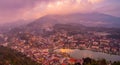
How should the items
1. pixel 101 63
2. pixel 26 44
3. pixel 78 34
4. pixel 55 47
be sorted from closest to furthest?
pixel 101 63 → pixel 55 47 → pixel 26 44 → pixel 78 34

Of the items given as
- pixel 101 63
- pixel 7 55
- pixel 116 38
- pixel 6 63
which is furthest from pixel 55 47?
pixel 101 63

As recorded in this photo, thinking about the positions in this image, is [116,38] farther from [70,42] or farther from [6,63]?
[6,63]

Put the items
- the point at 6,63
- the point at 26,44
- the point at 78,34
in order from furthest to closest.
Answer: the point at 78,34 < the point at 26,44 < the point at 6,63

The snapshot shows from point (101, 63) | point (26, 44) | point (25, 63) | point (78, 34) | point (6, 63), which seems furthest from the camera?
point (78, 34)

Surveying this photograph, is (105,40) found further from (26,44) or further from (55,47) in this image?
(26,44)

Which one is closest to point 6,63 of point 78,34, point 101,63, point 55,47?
point 101,63

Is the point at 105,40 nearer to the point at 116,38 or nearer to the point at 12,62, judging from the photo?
the point at 116,38

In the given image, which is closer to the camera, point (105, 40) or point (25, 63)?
point (25, 63)

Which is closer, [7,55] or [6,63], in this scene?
[6,63]

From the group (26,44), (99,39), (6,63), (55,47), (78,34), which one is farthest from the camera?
(78,34)
